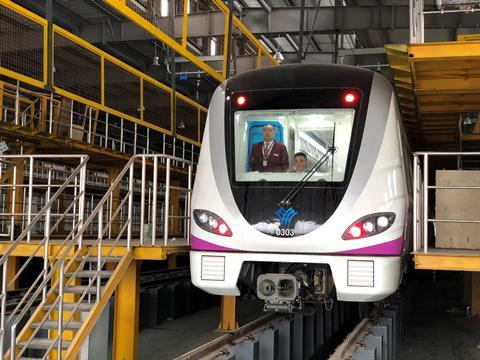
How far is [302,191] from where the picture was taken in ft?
17.5

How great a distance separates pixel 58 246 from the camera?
19.8 ft

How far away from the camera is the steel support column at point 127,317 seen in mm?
5906

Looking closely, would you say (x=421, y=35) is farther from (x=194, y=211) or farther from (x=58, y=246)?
(x=58, y=246)

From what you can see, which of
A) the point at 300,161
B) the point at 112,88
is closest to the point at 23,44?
the point at 112,88

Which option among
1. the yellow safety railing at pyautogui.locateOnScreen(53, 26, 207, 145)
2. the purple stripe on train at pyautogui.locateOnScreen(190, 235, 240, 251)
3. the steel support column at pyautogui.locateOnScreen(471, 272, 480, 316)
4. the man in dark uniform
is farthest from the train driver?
the steel support column at pyautogui.locateOnScreen(471, 272, 480, 316)

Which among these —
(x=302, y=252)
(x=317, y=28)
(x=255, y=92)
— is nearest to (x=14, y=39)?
(x=255, y=92)

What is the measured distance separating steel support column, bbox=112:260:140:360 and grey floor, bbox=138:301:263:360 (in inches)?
43.7

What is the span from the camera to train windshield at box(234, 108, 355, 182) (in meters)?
5.41

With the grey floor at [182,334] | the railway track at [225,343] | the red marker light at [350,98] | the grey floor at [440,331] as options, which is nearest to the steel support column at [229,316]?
the grey floor at [182,334]

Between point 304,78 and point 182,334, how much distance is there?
4.38 m

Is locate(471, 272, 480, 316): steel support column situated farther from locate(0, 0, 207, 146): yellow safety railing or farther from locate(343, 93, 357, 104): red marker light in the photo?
locate(0, 0, 207, 146): yellow safety railing

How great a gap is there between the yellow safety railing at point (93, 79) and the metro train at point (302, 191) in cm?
307

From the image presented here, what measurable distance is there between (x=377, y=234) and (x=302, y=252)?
66 centimetres

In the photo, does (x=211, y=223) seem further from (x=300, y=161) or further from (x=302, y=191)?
(x=300, y=161)
